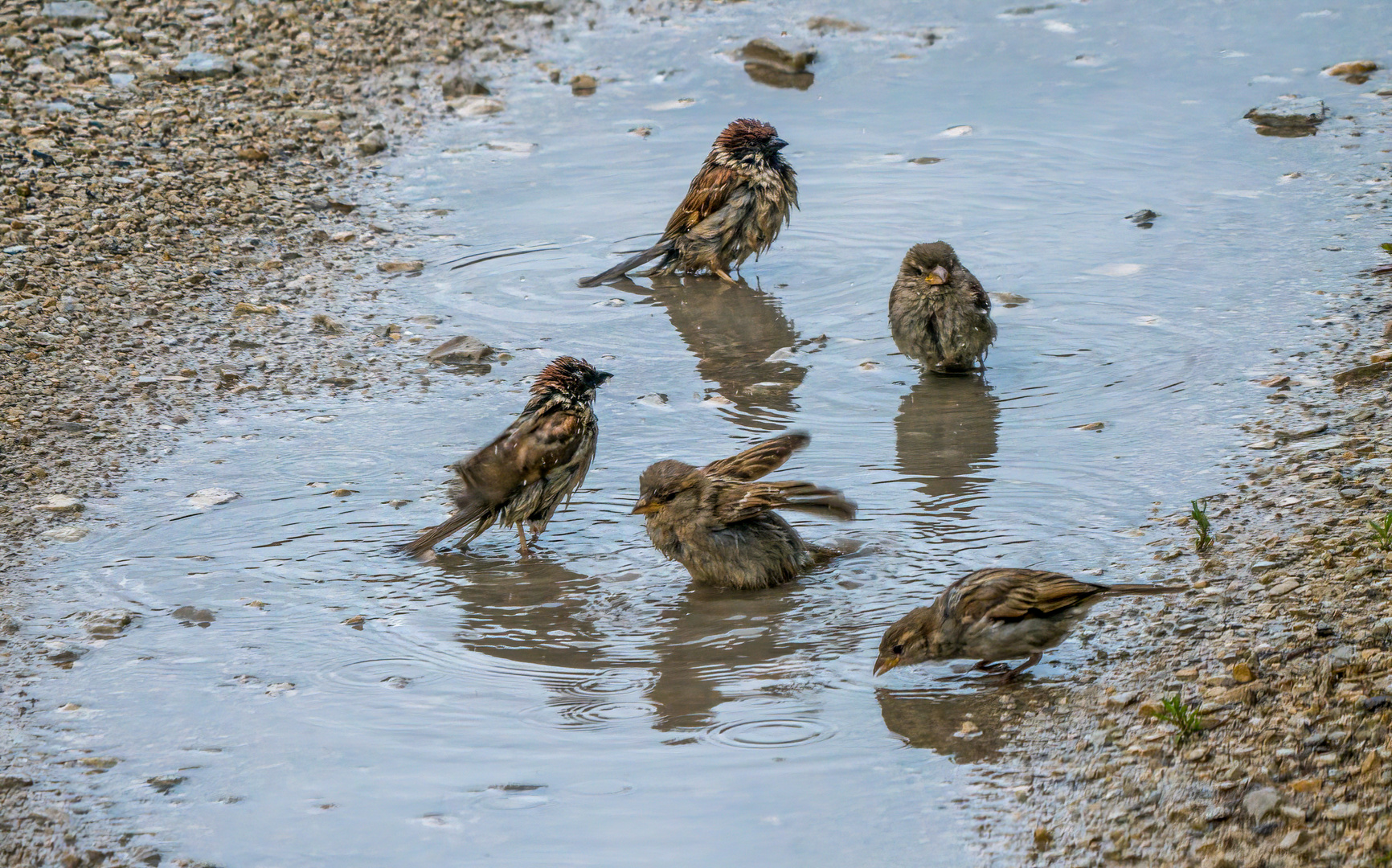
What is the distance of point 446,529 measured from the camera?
6.25m

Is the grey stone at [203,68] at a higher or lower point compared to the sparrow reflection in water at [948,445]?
higher

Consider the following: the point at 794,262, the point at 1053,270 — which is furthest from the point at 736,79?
the point at 1053,270

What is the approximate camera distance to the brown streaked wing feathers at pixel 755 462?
6.17 m

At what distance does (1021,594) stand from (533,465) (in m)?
2.43

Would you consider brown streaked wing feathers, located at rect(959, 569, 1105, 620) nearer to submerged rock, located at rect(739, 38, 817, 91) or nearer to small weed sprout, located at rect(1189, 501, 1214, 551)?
small weed sprout, located at rect(1189, 501, 1214, 551)

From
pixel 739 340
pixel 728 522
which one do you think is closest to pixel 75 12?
pixel 739 340

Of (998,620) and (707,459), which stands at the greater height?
(998,620)

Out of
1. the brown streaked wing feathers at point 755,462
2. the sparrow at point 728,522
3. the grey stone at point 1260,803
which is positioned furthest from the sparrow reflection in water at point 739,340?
the grey stone at point 1260,803

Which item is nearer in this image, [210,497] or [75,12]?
[210,497]

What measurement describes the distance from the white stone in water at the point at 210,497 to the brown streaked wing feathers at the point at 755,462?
Result: 2.31m

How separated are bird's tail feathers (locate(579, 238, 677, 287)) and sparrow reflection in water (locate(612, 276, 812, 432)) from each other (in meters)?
0.10

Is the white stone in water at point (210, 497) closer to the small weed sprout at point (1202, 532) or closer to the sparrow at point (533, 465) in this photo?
the sparrow at point (533, 465)

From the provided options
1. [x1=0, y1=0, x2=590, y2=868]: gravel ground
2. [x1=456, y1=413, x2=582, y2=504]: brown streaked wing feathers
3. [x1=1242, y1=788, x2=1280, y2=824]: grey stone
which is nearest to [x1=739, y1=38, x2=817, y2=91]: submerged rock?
[x1=0, y1=0, x2=590, y2=868]: gravel ground

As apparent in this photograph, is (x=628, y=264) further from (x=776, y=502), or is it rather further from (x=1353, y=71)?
(x=1353, y=71)
